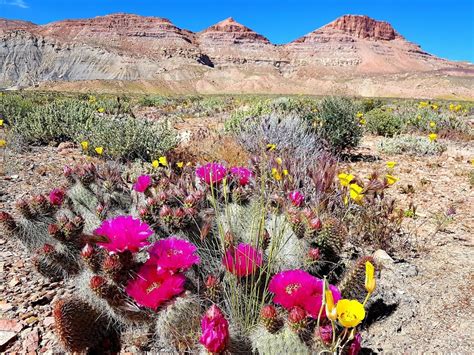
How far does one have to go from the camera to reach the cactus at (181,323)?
1.42m

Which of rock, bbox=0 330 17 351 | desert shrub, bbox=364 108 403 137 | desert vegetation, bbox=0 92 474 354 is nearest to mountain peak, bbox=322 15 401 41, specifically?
desert shrub, bbox=364 108 403 137

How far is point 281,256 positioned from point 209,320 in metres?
0.89

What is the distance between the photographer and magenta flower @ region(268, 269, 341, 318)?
1.36 metres

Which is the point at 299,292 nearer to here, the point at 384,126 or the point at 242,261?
the point at 242,261

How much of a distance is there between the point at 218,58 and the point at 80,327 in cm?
11888

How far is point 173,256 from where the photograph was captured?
149cm

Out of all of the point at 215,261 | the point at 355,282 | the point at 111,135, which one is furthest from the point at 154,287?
the point at 111,135

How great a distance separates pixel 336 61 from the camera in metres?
115

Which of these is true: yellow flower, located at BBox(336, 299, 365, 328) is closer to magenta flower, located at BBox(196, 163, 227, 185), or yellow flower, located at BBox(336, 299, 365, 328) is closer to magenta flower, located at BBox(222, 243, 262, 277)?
magenta flower, located at BBox(222, 243, 262, 277)

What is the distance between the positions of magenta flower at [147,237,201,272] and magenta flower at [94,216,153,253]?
0.06 meters

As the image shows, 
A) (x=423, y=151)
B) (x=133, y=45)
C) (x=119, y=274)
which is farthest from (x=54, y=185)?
(x=133, y=45)

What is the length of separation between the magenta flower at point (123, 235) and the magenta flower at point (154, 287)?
10 centimetres

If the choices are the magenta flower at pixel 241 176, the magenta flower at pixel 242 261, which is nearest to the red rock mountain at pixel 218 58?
the magenta flower at pixel 241 176

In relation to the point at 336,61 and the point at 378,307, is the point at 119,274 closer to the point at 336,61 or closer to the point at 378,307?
the point at 378,307
